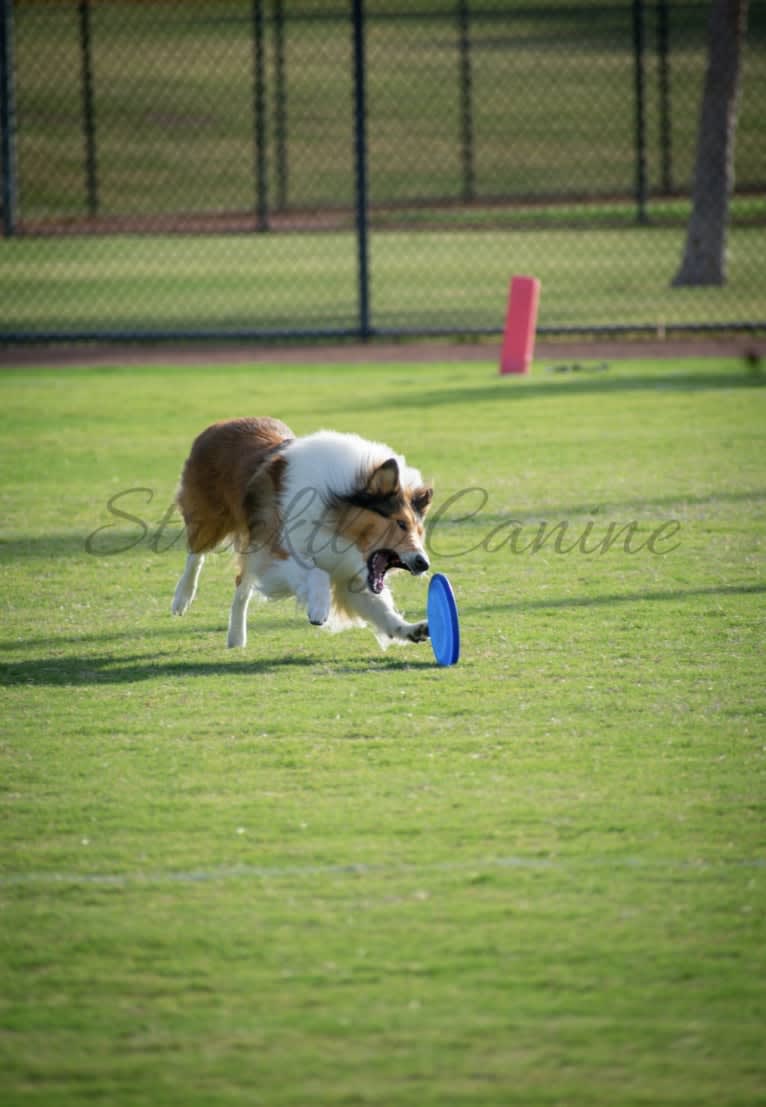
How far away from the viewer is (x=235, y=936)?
4.08m

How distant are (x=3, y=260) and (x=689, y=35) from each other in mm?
27581

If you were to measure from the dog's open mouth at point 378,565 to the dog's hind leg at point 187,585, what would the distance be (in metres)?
1.17

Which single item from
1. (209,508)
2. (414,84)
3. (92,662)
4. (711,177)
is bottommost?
(92,662)

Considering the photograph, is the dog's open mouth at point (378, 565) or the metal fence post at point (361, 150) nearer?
the dog's open mouth at point (378, 565)

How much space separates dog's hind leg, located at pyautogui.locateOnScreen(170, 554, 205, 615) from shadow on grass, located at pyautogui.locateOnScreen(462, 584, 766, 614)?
132cm

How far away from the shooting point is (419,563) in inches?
257

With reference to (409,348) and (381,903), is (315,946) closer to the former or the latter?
(381,903)

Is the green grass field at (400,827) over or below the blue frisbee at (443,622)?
below

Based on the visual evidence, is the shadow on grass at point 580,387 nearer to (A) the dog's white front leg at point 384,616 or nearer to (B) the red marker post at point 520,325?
(B) the red marker post at point 520,325

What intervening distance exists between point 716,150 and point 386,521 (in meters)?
15.0

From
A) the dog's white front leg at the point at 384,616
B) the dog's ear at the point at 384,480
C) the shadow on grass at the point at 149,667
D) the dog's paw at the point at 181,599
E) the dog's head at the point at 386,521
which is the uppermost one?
the dog's ear at the point at 384,480

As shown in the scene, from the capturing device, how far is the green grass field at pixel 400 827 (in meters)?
3.54

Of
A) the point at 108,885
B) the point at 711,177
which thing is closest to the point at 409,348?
the point at 711,177

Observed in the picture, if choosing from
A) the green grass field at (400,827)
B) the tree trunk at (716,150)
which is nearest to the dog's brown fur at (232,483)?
the green grass field at (400,827)
